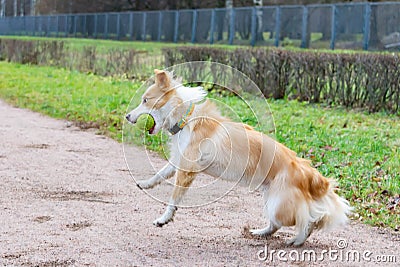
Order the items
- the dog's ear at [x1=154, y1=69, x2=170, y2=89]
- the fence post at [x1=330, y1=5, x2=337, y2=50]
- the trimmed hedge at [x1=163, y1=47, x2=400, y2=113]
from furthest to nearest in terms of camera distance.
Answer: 1. the fence post at [x1=330, y1=5, x2=337, y2=50]
2. the trimmed hedge at [x1=163, y1=47, x2=400, y2=113]
3. the dog's ear at [x1=154, y1=69, x2=170, y2=89]

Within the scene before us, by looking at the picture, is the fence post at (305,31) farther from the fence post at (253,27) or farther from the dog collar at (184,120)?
the dog collar at (184,120)

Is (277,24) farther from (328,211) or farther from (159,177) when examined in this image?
(328,211)

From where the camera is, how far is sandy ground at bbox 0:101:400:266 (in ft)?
18.7

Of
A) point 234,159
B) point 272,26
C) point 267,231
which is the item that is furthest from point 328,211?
point 272,26

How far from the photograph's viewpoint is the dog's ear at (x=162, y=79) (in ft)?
19.2

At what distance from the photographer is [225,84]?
6.68 metres

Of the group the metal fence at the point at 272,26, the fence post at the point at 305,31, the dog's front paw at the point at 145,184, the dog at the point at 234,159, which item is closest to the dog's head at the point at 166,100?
the dog at the point at 234,159

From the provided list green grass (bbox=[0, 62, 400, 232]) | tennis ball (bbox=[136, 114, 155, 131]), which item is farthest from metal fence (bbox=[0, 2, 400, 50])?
tennis ball (bbox=[136, 114, 155, 131])

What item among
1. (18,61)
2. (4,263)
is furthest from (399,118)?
(18,61)

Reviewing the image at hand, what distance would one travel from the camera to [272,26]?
105 feet

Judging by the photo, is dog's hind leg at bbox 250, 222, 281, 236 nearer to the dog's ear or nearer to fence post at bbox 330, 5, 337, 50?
the dog's ear

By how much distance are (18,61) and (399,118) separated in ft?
72.0

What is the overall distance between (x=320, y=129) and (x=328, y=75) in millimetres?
3939

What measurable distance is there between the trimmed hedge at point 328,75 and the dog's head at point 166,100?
9.25 meters
